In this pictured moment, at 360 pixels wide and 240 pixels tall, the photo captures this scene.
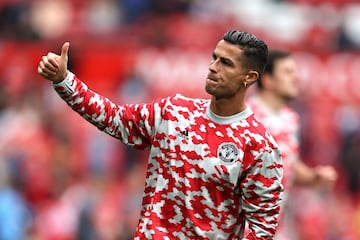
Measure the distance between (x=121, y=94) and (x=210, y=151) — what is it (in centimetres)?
1117

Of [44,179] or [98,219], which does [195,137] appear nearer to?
[98,219]

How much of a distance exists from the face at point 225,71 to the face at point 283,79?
9.59 ft

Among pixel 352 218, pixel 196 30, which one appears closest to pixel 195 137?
pixel 352 218

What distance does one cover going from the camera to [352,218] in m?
18.7

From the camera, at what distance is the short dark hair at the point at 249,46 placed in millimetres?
8547

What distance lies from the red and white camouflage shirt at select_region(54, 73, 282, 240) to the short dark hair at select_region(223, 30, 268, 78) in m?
0.29

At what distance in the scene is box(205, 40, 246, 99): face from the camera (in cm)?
851

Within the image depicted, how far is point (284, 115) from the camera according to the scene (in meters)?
11.5

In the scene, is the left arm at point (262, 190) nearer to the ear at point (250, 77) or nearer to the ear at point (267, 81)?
the ear at point (250, 77)

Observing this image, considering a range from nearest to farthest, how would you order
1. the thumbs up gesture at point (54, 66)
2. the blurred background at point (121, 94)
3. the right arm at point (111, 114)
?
the thumbs up gesture at point (54, 66), the right arm at point (111, 114), the blurred background at point (121, 94)

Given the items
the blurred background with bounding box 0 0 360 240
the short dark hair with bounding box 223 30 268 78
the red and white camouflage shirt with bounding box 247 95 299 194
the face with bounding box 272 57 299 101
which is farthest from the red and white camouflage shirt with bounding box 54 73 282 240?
the blurred background with bounding box 0 0 360 240

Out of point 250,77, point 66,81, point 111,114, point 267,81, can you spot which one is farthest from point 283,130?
point 66,81

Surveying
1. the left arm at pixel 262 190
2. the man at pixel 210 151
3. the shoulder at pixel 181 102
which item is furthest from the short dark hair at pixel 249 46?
the left arm at pixel 262 190

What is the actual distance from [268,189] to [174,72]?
11667 mm
